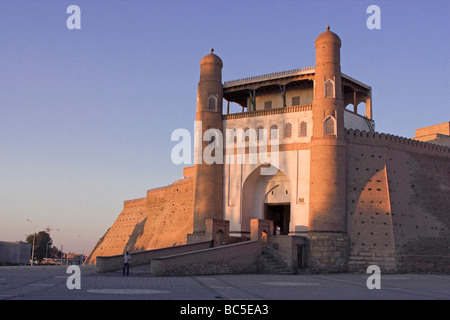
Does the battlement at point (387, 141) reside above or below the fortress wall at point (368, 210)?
above

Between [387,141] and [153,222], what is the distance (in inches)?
803

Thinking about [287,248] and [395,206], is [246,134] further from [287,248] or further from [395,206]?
[395,206]

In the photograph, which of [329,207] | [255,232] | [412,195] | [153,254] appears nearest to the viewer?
[153,254]

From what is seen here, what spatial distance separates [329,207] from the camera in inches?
986

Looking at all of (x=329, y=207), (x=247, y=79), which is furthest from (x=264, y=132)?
(x=329, y=207)

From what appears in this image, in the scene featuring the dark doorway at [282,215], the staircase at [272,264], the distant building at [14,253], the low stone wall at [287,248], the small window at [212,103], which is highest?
the small window at [212,103]

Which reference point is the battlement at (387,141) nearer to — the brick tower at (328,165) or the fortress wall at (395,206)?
the fortress wall at (395,206)

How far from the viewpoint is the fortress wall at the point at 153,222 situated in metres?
35.9

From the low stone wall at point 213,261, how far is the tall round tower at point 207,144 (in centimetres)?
600

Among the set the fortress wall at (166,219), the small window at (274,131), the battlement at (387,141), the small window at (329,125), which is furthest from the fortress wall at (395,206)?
the fortress wall at (166,219)

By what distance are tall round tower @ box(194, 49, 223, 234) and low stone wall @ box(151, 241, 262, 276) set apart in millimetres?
6001

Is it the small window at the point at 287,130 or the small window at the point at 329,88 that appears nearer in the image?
the small window at the point at 329,88
